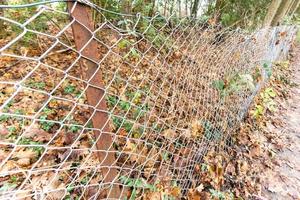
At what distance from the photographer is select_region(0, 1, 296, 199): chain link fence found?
4.84 ft

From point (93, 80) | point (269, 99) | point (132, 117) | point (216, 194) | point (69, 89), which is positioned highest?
point (93, 80)

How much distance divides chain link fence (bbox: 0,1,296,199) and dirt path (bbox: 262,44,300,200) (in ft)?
2.41

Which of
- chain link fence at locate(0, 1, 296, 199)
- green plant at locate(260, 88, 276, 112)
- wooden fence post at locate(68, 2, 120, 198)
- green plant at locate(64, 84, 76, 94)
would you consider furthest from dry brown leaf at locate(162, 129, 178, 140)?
green plant at locate(260, 88, 276, 112)

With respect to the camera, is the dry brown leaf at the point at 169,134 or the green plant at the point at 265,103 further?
the green plant at the point at 265,103

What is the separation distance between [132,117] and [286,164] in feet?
7.54

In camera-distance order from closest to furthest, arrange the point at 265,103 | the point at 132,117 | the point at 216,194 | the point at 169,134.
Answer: the point at 216,194 < the point at 169,134 < the point at 132,117 < the point at 265,103

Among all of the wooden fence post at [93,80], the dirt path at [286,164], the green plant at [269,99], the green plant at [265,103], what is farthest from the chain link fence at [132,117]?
the green plant at [269,99]

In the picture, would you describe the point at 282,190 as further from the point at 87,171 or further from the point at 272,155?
the point at 87,171

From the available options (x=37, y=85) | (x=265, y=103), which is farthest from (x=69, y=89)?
(x=265, y=103)

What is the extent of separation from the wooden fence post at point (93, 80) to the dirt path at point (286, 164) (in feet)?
7.10

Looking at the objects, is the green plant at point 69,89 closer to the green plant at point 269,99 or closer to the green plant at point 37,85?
the green plant at point 37,85

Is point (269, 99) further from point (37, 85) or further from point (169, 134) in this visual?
point (37, 85)

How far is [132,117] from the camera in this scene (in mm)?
2803

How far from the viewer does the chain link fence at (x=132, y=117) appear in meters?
1.48
